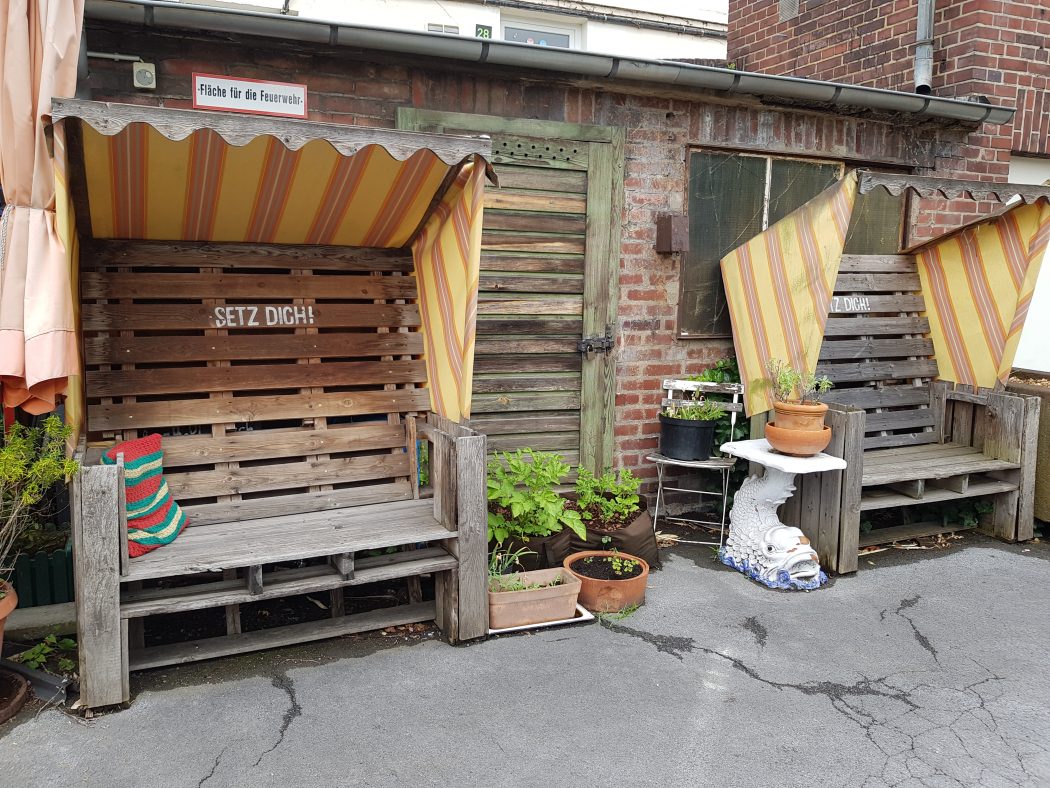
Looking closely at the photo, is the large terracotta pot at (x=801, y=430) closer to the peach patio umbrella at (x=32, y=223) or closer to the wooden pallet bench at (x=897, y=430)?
the wooden pallet bench at (x=897, y=430)

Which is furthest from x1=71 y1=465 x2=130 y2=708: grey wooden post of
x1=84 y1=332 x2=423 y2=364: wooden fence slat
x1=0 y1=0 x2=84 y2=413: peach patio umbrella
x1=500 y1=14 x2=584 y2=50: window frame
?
x1=500 y1=14 x2=584 y2=50: window frame

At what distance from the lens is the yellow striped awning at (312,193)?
3404mm

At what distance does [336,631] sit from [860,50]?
7.03m

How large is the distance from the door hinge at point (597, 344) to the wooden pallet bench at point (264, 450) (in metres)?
1.28

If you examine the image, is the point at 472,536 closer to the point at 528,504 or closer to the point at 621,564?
the point at 528,504

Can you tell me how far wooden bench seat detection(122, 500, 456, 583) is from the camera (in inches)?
133

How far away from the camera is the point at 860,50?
7.59 m

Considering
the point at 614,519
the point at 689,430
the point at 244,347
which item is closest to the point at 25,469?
the point at 244,347

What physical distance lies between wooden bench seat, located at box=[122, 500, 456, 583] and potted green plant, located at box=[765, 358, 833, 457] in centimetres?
212

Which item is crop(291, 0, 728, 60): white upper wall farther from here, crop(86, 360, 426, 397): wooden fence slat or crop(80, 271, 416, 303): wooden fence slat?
crop(86, 360, 426, 397): wooden fence slat

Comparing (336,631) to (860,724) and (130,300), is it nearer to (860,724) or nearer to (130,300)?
(130,300)

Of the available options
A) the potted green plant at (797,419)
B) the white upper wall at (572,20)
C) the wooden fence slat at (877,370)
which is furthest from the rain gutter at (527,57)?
the white upper wall at (572,20)

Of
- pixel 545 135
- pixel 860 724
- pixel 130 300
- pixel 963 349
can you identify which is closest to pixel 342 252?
pixel 130 300

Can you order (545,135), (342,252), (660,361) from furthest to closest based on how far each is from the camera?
(660,361) → (545,135) → (342,252)
